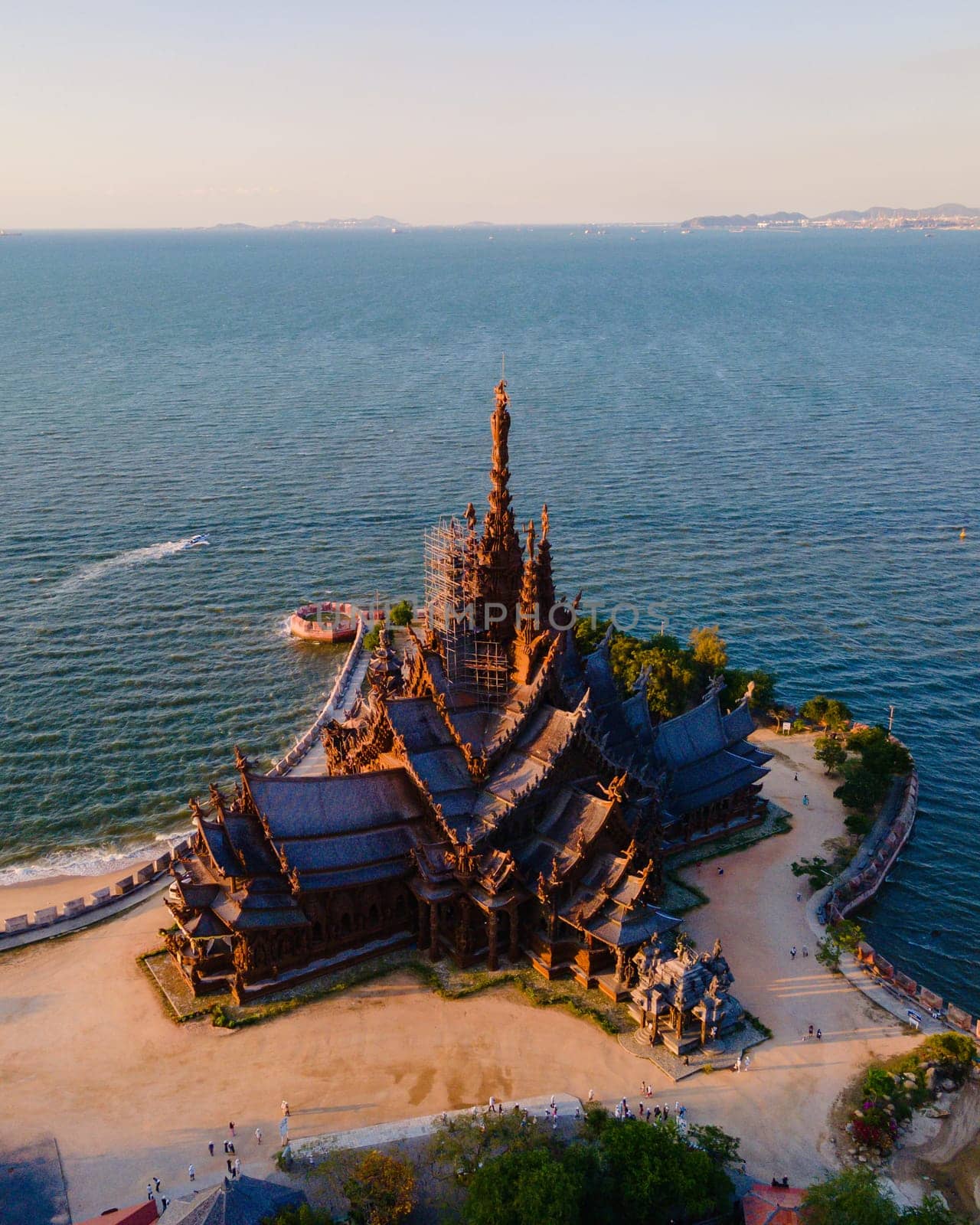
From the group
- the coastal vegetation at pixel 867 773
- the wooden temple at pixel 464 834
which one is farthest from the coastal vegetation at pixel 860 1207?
the coastal vegetation at pixel 867 773

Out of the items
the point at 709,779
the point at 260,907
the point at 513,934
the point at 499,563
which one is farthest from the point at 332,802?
the point at 709,779

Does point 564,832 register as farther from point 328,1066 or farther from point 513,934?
point 328,1066

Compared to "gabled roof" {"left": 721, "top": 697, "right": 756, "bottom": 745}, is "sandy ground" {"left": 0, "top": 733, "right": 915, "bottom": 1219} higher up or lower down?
lower down

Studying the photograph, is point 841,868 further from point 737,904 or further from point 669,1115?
point 669,1115

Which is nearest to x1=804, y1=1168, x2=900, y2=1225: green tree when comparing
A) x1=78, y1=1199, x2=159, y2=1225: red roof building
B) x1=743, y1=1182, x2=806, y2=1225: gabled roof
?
x1=743, y1=1182, x2=806, y2=1225: gabled roof

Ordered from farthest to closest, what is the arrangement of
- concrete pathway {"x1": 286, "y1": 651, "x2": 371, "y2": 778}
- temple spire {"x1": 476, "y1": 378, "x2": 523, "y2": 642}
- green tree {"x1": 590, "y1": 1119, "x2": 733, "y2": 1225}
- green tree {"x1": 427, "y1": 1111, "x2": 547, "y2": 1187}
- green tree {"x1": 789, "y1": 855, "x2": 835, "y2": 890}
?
concrete pathway {"x1": 286, "y1": 651, "x2": 371, "y2": 778} < green tree {"x1": 789, "y1": 855, "x2": 835, "y2": 890} < temple spire {"x1": 476, "y1": 378, "x2": 523, "y2": 642} < green tree {"x1": 427, "y1": 1111, "x2": 547, "y2": 1187} < green tree {"x1": 590, "y1": 1119, "x2": 733, "y2": 1225}

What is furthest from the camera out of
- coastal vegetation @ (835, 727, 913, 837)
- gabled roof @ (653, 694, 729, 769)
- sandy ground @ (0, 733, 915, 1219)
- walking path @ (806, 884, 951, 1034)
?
coastal vegetation @ (835, 727, 913, 837)

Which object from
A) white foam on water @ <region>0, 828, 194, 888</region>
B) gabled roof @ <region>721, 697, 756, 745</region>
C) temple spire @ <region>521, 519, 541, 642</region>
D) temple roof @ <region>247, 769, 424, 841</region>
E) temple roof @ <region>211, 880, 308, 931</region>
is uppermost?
temple spire @ <region>521, 519, 541, 642</region>

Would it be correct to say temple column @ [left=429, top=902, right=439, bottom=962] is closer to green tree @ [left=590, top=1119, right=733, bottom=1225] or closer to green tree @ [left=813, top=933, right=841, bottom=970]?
green tree @ [left=590, top=1119, right=733, bottom=1225]
